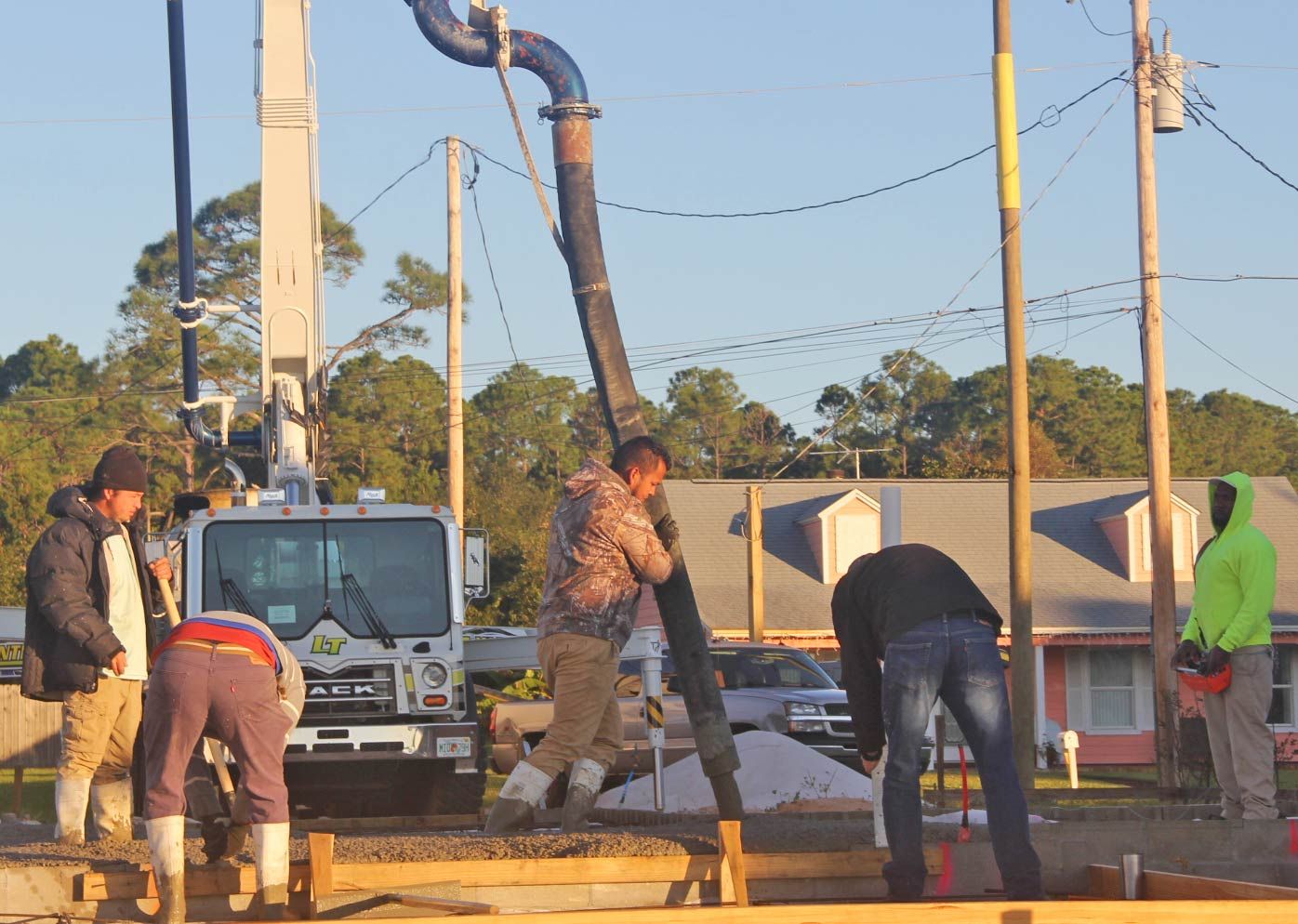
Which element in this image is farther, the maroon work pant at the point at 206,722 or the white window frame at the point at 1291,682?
the white window frame at the point at 1291,682

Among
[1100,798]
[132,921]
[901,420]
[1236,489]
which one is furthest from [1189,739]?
[901,420]

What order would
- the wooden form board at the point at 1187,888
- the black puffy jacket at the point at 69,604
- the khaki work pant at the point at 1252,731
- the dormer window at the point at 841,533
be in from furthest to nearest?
the dormer window at the point at 841,533 → the khaki work pant at the point at 1252,731 → the black puffy jacket at the point at 69,604 → the wooden form board at the point at 1187,888

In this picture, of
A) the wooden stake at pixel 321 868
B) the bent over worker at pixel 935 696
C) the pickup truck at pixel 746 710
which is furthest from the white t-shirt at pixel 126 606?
the pickup truck at pixel 746 710

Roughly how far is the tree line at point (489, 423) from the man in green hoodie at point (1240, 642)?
24.9 m

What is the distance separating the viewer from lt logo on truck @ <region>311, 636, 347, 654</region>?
42.8ft

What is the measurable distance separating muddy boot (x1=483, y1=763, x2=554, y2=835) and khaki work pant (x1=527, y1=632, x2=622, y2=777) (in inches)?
2.0

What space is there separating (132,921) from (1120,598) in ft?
96.7

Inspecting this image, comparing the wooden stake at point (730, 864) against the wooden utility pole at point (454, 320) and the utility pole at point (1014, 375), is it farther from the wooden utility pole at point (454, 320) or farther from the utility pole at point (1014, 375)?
the wooden utility pole at point (454, 320)

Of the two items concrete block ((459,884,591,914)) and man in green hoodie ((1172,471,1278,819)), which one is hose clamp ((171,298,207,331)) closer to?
man in green hoodie ((1172,471,1278,819))

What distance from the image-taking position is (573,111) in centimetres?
1007

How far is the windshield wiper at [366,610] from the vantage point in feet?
43.3

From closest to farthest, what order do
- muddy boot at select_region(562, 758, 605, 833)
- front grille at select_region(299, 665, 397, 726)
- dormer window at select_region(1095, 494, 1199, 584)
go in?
muddy boot at select_region(562, 758, 605, 833) < front grille at select_region(299, 665, 397, 726) < dormer window at select_region(1095, 494, 1199, 584)

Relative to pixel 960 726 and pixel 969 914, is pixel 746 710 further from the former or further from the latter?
pixel 969 914

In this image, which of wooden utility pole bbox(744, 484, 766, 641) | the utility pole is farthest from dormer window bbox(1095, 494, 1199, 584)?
the utility pole
